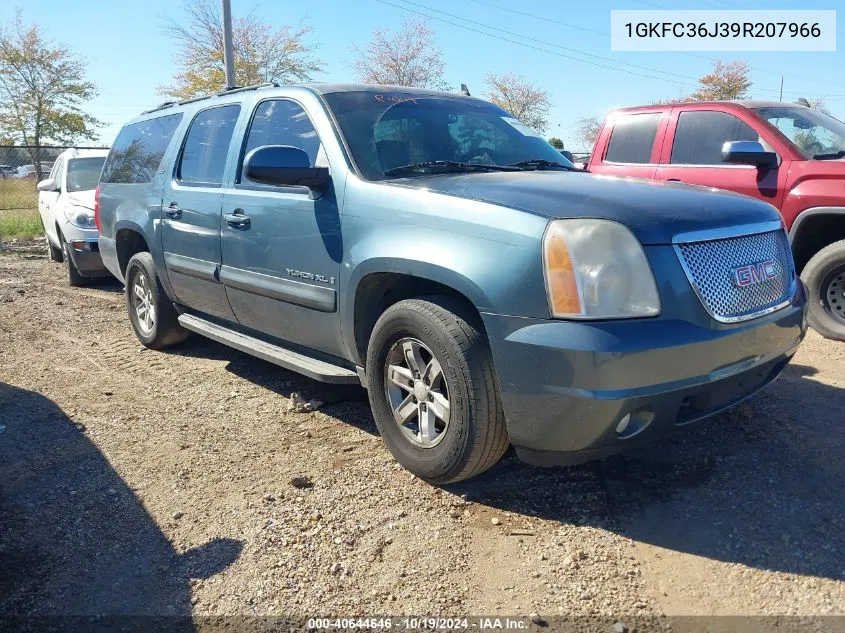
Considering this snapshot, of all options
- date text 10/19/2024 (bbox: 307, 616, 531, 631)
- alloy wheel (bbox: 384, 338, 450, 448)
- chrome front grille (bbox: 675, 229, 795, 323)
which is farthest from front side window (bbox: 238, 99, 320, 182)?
date text 10/19/2024 (bbox: 307, 616, 531, 631)

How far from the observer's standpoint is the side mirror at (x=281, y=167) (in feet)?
10.8

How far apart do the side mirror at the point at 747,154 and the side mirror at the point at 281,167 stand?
3593 mm

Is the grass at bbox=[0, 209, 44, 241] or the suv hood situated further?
the grass at bbox=[0, 209, 44, 241]

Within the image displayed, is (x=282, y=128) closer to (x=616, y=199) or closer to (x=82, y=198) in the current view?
(x=616, y=199)

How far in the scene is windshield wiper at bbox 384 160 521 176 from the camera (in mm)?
3461

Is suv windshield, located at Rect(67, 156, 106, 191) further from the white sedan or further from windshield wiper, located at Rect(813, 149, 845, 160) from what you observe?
windshield wiper, located at Rect(813, 149, 845, 160)

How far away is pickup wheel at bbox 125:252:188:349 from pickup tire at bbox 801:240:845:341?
502 centimetres

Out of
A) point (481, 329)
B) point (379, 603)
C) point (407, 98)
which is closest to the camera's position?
point (379, 603)

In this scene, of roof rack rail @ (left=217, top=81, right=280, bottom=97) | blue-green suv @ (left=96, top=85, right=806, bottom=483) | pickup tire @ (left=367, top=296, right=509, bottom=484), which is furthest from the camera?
roof rack rail @ (left=217, top=81, right=280, bottom=97)

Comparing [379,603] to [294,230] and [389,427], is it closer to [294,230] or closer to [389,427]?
[389,427]

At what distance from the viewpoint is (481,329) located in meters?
2.86

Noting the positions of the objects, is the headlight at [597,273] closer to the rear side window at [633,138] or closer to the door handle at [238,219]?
the door handle at [238,219]

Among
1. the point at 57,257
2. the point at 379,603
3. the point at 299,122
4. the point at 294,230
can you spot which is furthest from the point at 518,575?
the point at 57,257

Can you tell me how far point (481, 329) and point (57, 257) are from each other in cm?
1067
